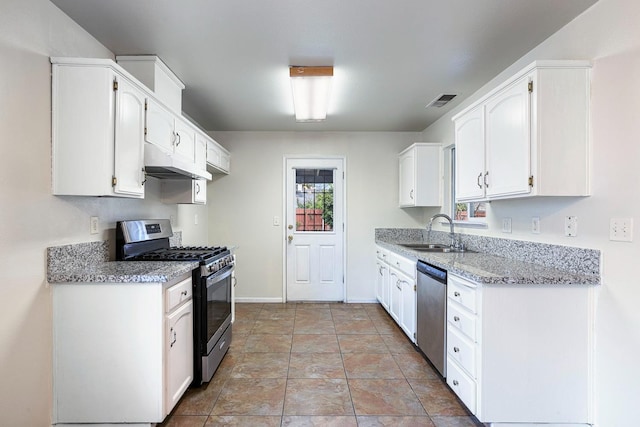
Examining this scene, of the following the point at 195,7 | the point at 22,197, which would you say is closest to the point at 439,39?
the point at 195,7

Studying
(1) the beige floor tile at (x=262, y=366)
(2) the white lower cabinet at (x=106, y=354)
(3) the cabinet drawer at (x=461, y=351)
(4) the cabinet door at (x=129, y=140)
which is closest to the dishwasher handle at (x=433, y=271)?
(3) the cabinet drawer at (x=461, y=351)

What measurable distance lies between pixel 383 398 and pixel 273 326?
164 cm

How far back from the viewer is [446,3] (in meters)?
1.74

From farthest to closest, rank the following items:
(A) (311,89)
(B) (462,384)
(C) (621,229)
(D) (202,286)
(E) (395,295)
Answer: (E) (395,295)
(A) (311,89)
(D) (202,286)
(B) (462,384)
(C) (621,229)

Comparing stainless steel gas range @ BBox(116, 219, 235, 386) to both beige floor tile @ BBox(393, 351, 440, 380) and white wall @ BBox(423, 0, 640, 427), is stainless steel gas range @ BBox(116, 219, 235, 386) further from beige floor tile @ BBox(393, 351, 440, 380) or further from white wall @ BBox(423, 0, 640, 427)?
white wall @ BBox(423, 0, 640, 427)

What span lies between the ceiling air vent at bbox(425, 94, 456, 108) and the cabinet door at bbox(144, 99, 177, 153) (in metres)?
2.44

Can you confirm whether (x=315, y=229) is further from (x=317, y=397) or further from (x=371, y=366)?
(x=317, y=397)

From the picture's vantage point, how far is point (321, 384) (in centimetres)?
231

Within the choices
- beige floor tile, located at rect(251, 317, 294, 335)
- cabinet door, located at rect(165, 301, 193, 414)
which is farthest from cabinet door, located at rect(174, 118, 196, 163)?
beige floor tile, located at rect(251, 317, 294, 335)

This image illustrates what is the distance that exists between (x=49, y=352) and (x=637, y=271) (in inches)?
118

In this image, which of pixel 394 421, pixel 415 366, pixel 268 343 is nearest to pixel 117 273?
pixel 268 343

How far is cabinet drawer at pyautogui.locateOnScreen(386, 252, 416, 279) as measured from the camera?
2891 millimetres

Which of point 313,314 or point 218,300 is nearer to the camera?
point 218,300

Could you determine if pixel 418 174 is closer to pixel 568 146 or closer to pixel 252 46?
pixel 568 146
